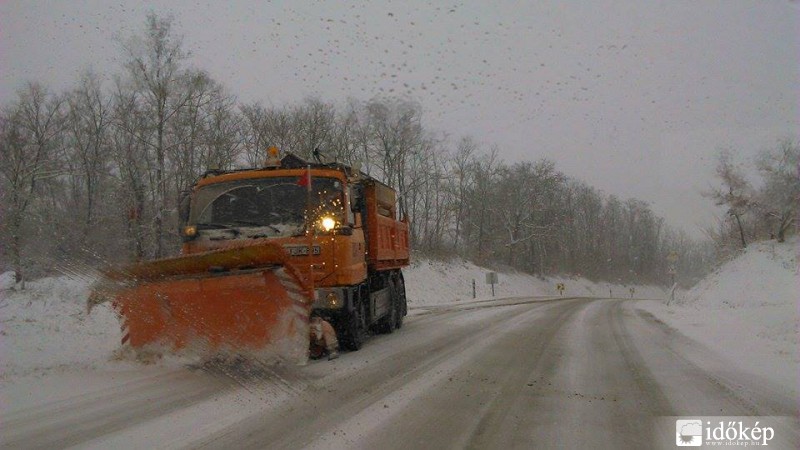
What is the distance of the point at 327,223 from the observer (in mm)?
9812

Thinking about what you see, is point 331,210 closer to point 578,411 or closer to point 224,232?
point 224,232

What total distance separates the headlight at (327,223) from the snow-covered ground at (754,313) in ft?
21.3

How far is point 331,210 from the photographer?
10117 millimetres

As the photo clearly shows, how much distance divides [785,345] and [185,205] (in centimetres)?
1106

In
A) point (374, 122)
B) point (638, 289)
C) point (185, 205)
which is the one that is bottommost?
point (638, 289)

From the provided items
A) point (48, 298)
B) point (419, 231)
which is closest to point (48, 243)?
point (48, 298)

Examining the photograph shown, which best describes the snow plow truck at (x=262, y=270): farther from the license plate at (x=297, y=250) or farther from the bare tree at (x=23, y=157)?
the bare tree at (x=23, y=157)

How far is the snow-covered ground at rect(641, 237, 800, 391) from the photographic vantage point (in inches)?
395

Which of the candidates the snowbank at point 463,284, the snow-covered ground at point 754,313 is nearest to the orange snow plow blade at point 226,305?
the snow-covered ground at point 754,313

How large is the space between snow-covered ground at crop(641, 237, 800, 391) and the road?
0.80 m

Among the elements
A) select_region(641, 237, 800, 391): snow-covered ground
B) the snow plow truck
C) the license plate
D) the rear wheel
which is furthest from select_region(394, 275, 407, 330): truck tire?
select_region(641, 237, 800, 391): snow-covered ground

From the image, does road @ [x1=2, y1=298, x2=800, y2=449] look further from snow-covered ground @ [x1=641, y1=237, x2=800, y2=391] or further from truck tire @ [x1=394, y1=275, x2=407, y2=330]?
truck tire @ [x1=394, y1=275, x2=407, y2=330]

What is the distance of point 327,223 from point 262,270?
5.61 ft

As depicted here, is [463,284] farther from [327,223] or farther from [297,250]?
[297,250]
